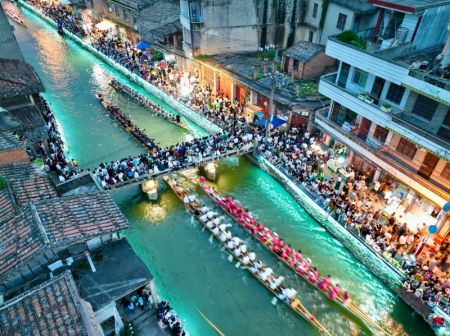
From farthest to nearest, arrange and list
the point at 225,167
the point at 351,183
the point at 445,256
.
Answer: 1. the point at 225,167
2. the point at 351,183
3. the point at 445,256

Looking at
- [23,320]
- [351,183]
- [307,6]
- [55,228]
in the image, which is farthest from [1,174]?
[307,6]

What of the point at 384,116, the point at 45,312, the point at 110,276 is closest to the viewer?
the point at 45,312

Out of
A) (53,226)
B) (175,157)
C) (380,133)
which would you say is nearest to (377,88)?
(380,133)

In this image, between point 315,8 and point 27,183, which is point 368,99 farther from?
point 27,183

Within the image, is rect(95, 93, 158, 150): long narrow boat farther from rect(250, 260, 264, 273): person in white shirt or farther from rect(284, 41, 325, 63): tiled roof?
rect(284, 41, 325, 63): tiled roof

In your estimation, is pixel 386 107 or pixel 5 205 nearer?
pixel 5 205

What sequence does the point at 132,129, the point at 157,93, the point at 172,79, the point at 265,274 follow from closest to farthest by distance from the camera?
the point at 265,274 → the point at 132,129 → the point at 157,93 → the point at 172,79

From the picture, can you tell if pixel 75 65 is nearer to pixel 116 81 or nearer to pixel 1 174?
pixel 116 81
